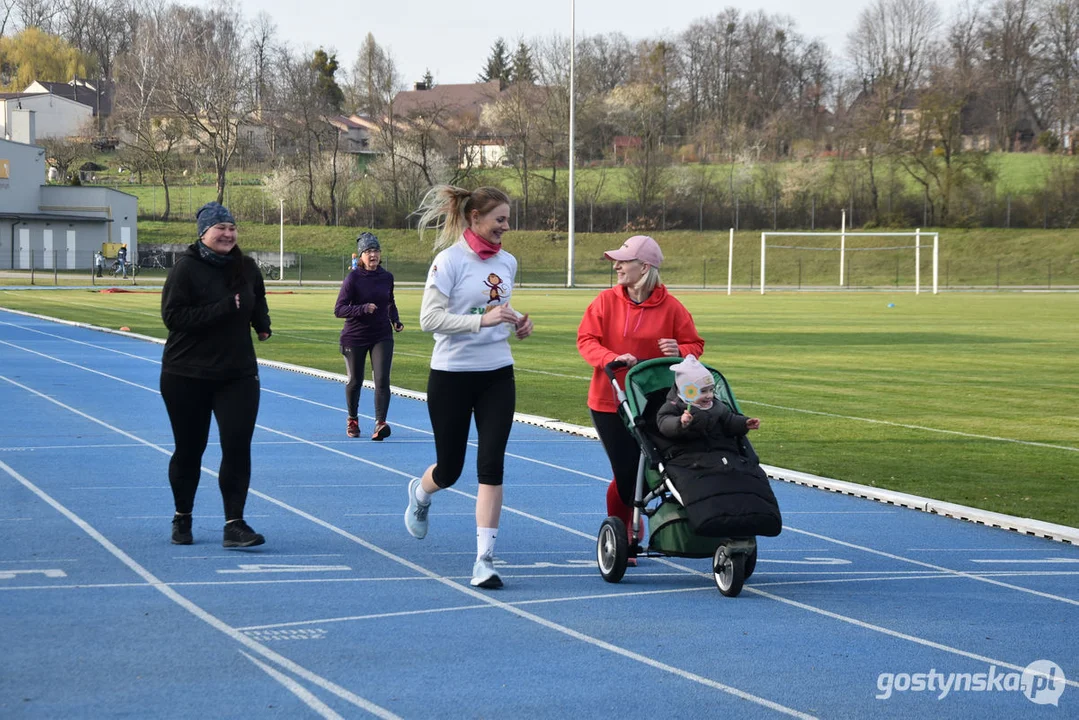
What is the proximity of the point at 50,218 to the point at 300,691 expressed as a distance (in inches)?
2994

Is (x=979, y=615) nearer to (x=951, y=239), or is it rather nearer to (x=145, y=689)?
(x=145, y=689)

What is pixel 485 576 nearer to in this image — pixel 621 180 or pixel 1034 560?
pixel 1034 560

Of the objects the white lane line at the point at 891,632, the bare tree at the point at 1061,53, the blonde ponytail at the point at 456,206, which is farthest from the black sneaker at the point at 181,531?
the bare tree at the point at 1061,53

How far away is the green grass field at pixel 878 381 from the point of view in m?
11.4

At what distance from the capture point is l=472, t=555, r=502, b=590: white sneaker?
6.77 metres

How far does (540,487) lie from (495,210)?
3853 mm

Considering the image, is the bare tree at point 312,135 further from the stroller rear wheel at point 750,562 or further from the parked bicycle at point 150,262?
the stroller rear wheel at point 750,562

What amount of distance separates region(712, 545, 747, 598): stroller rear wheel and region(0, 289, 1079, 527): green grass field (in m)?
3.49

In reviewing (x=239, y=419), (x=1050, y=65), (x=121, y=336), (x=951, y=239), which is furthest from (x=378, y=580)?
(x=1050, y=65)

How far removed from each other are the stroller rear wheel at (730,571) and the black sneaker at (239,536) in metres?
2.74

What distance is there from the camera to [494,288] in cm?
689

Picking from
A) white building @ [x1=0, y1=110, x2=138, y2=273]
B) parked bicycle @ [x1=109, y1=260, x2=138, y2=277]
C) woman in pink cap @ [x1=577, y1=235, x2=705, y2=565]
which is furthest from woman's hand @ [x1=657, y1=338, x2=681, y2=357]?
white building @ [x1=0, y1=110, x2=138, y2=273]

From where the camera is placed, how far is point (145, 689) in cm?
502

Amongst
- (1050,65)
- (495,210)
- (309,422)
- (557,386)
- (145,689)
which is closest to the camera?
(145,689)
